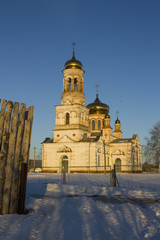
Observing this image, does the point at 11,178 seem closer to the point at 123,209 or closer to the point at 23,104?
the point at 23,104

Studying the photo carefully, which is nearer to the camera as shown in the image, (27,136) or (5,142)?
(5,142)

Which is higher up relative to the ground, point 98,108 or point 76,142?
point 98,108

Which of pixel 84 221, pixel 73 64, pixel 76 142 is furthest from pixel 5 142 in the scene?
pixel 73 64

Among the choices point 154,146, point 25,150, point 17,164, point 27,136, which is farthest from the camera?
point 154,146

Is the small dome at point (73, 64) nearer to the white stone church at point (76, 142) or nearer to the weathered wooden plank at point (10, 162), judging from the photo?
the white stone church at point (76, 142)

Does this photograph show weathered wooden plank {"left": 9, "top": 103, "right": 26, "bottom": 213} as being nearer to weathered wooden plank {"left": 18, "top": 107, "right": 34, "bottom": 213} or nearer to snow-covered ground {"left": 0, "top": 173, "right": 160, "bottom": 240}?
weathered wooden plank {"left": 18, "top": 107, "right": 34, "bottom": 213}

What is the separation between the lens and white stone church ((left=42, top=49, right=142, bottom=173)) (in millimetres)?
40688

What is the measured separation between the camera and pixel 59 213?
7.39m

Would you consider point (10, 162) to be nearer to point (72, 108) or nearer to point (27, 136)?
point (27, 136)

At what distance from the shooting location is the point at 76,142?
41.0 m

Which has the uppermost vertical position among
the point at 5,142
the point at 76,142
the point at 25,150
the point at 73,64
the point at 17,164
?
the point at 73,64

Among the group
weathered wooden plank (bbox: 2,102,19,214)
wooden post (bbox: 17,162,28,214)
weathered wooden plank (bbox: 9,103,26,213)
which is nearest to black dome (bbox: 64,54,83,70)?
weathered wooden plank (bbox: 9,103,26,213)

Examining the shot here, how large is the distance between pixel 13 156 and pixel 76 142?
110ft

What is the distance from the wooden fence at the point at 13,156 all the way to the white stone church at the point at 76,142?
31094 millimetres
